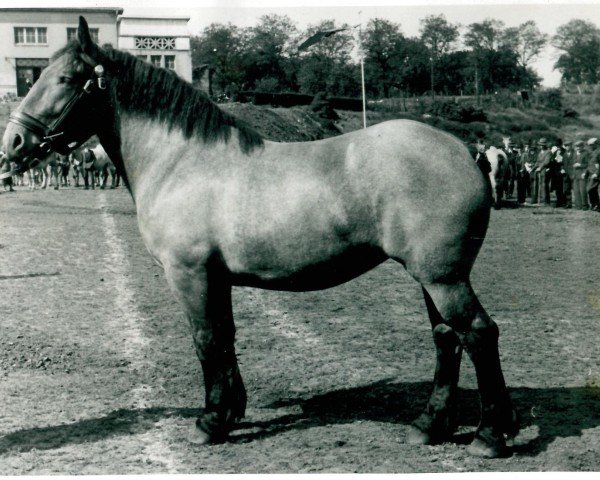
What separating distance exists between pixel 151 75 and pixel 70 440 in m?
2.62

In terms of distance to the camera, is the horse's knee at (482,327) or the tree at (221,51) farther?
the tree at (221,51)

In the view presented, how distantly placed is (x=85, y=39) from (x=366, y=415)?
3.38m

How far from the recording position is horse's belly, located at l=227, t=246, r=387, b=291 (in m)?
4.46

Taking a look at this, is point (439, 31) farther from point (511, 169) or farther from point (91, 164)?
point (91, 164)

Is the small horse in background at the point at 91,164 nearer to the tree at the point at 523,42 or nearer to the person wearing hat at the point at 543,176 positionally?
the tree at the point at 523,42

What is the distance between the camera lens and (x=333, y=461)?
4.37m

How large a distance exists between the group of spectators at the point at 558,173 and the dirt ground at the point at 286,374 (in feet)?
32.3

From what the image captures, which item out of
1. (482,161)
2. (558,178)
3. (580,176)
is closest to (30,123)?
(482,161)

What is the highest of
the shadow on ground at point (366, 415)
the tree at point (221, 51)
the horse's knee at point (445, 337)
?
the tree at point (221, 51)

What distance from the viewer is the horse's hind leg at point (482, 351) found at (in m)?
4.29

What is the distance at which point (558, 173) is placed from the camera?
925 inches

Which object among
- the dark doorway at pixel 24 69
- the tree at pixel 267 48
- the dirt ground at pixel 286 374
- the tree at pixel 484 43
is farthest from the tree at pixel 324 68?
the dark doorway at pixel 24 69

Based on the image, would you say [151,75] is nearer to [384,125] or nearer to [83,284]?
[384,125]

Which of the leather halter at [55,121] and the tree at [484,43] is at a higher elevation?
the tree at [484,43]
